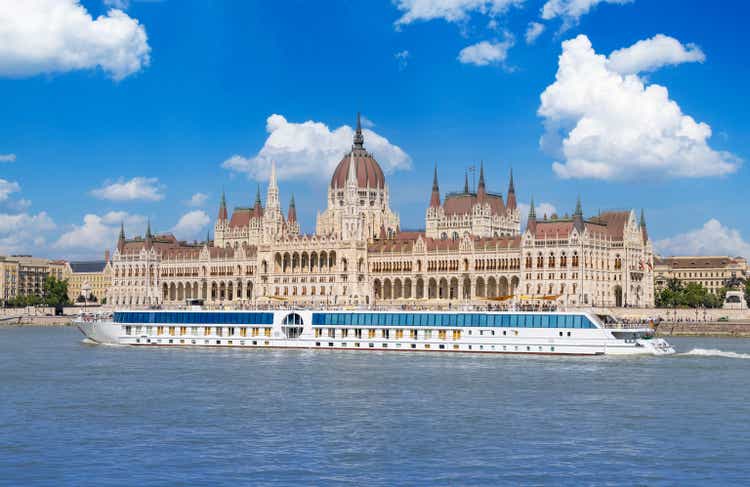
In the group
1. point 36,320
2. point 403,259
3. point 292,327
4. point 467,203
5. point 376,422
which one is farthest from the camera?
point 467,203

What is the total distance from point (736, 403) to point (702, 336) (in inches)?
2874

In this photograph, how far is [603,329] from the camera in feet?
257

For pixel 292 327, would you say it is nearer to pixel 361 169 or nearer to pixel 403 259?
pixel 403 259

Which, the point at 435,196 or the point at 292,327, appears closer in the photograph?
→ the point at 292,327

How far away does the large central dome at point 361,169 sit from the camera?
18688 cm

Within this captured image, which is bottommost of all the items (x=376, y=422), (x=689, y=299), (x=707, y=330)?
(x=376, y=422)

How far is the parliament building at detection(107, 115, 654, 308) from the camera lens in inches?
6004

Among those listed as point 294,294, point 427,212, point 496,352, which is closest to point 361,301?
point 294,294

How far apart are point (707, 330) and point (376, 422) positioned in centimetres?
8668

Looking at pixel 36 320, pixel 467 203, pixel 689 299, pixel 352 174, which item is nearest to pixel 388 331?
pixel 689 299

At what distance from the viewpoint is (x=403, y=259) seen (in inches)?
6663

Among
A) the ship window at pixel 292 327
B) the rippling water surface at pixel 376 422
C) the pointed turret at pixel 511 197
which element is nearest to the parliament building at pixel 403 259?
the pointed turret at pixel 511 197

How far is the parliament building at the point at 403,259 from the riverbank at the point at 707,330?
14.1 metres

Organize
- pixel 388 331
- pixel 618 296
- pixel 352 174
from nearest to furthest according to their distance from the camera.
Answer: pixel 388 331
pixel 618 296
pixel 352 174
